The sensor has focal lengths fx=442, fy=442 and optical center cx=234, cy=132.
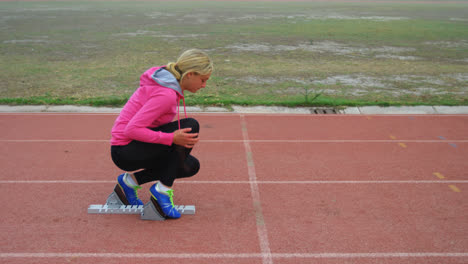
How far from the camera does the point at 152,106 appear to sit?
3.20 m

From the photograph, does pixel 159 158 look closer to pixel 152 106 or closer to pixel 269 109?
pixel 152 106

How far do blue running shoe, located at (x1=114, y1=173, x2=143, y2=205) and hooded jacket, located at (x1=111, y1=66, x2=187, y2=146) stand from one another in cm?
54

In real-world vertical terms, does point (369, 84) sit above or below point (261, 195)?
below

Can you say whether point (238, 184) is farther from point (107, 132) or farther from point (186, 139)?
point (107, 132)

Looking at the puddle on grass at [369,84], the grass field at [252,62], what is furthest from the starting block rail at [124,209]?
the puddle on grass at [369,84]

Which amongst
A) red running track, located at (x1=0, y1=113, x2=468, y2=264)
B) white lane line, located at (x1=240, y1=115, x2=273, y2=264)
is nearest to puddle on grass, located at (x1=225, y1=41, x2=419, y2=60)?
red running track, located at (x1=0, y1=113, x2=468, y2=264)

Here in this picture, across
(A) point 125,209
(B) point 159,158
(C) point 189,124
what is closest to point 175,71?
(C) point 189,124

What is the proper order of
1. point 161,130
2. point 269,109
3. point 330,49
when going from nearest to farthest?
point 161,130 < point 269,109 < point 330,49

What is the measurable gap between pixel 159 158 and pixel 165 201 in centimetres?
36

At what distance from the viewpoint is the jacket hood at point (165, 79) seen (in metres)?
3.24

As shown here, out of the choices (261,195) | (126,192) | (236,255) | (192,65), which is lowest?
(261,195)

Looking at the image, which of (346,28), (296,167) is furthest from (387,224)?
(346,28)

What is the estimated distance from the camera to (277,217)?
3.79 meters

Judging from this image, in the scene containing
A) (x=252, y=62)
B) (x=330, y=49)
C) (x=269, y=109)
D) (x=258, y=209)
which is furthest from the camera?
(x=330, y=49)
